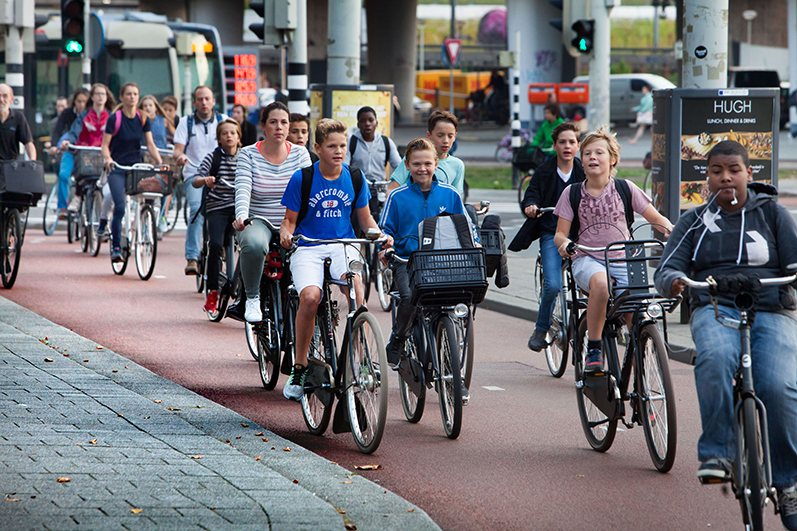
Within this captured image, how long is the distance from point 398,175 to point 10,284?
17.0 ft

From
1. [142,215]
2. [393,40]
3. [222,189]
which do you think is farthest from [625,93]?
[222,189]

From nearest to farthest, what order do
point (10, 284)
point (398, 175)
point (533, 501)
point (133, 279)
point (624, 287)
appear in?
1. point (533, 501)
2. point (624, 287)
3. point (398, 175)
4. point (10, 284)
5. point (133, 279)

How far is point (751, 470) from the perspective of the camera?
416cm

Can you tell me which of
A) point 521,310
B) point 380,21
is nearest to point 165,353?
point 521,310

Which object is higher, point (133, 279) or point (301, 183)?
point (301, 183)

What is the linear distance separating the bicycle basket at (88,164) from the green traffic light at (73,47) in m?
2.68

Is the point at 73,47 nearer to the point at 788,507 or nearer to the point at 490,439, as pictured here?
the point at 490,439

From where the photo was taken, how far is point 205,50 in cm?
2653

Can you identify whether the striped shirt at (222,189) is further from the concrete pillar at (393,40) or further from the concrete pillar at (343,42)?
the concrete pillar at (393,40)

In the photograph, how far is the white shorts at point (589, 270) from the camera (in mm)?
6242

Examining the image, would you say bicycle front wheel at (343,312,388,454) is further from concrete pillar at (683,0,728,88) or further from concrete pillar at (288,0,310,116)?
concrete pillar at (288,0,310,116)

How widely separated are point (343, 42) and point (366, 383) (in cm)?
938

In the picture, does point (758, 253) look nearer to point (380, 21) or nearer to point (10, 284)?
point (10, 284)

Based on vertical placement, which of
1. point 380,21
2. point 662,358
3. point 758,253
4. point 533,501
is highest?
point 380,21
